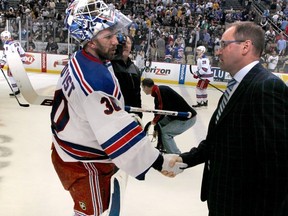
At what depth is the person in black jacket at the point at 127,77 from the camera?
3375mm

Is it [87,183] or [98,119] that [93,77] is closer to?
[98,119]

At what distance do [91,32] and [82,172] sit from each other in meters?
0.72

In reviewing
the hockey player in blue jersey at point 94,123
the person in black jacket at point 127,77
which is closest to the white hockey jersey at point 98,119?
the hockey player in blue jersey at point 94,123

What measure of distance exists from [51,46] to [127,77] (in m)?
8.86

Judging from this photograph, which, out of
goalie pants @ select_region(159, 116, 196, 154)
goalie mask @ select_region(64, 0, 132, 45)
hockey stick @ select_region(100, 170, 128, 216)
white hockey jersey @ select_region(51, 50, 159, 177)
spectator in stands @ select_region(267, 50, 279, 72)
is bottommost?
spectator in stands @ select_region(267, 50, 279, 72)

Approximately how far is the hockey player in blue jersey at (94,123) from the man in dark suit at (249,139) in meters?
0.36

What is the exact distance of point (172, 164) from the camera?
6.21ft

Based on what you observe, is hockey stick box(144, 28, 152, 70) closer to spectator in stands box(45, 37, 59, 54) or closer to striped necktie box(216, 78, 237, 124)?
spectator in stands box(45, 37, 59, 54)

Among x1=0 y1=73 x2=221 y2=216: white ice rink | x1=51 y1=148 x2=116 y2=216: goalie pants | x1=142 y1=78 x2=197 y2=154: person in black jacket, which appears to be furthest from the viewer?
x1=142 y1=78 x2=197 y2=154: person in black jacket

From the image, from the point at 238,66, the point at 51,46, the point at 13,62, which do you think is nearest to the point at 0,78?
the point at 51,46

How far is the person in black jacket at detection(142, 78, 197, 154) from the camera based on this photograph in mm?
4191

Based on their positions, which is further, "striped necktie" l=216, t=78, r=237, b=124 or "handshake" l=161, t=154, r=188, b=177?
"handshake" l=161, t=154, r=188, b=177

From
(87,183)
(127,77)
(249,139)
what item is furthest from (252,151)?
(127,77)

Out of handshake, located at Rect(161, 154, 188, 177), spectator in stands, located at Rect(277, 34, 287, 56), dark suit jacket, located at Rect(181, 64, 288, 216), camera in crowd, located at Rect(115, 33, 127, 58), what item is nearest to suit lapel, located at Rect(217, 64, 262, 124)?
dark suit jacket, located at Rect(181, 64, 288, 216)
